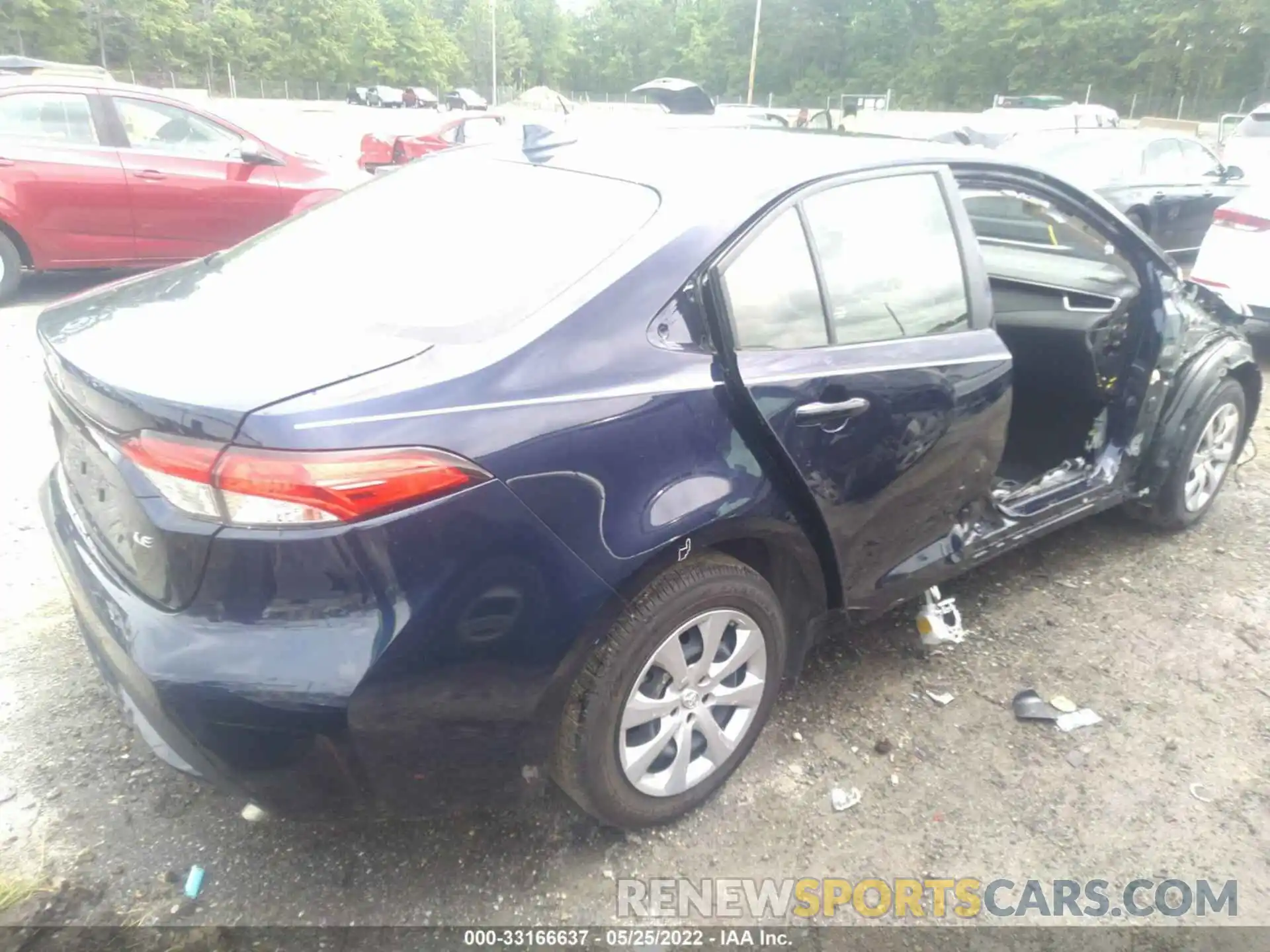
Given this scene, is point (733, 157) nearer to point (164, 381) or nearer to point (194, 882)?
point (164, 381)

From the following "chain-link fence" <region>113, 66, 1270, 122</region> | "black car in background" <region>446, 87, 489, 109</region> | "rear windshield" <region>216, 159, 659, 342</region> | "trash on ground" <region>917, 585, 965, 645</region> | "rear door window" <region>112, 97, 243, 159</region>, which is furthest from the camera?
"black car in background" <region>446, 87, 489, 109</region>

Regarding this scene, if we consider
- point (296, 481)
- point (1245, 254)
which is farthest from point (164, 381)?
point (1245, 254)

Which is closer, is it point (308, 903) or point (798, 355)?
point (308, 903)

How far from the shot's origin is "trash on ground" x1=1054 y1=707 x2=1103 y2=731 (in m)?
2.80

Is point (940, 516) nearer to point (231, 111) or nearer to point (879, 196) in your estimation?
point (879, 196)

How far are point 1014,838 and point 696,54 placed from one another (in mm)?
72246

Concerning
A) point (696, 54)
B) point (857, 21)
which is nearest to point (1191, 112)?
point (857, 21)

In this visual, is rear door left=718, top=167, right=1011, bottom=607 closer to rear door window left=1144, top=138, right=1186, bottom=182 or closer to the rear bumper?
the rear bumper

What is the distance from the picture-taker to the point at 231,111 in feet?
121

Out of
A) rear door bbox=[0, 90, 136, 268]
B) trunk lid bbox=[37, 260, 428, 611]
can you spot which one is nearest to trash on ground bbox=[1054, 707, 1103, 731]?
trunk lid bbox=[37, 260, 428, 611]

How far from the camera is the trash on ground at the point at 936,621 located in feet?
10.0

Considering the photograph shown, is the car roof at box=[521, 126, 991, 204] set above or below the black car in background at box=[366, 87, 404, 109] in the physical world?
above

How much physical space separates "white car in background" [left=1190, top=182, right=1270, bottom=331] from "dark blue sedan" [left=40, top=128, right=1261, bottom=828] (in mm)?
4138

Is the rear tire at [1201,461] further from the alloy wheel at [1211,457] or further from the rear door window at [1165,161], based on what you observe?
the rear door window at [1165,161]
